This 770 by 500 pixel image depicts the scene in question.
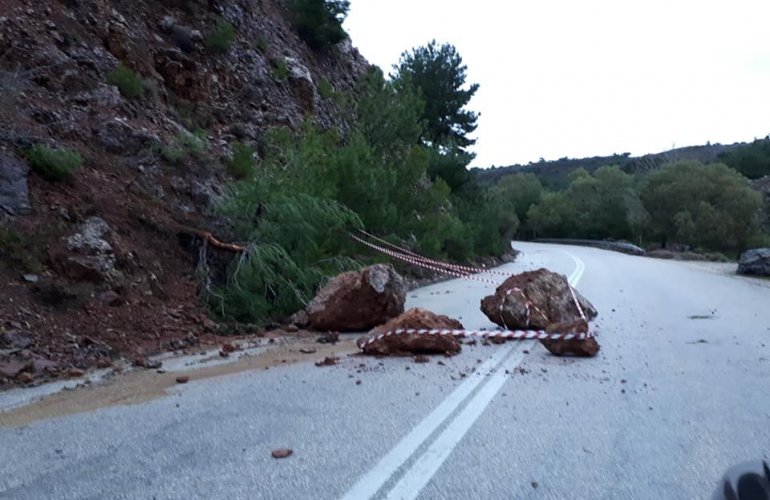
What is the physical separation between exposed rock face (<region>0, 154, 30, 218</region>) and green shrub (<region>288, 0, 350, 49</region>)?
1901cm

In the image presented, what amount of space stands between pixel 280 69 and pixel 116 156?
10696 mm

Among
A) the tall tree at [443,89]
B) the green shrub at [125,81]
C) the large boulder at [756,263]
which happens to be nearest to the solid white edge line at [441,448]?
the green shrub at [125,81]

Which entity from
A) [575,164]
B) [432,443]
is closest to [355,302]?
[432,443]

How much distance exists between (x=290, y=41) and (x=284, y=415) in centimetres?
2253

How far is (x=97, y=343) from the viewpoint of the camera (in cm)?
881

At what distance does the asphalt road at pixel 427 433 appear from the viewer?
464 cm

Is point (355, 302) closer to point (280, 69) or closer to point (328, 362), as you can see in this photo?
point (328, 362)

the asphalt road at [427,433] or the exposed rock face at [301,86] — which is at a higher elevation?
the exposed rock face at [301,86]

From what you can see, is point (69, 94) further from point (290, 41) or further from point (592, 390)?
point (290, 41)

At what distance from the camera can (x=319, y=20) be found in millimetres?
28531

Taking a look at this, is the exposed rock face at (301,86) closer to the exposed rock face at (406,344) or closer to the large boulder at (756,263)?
the exposed rock face at (406,344)

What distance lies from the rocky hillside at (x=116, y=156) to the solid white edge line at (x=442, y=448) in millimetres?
4183

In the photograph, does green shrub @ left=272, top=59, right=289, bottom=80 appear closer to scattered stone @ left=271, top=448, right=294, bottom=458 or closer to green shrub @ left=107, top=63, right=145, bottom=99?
green shrub @ left=107, top=63, right=145, bottom=99

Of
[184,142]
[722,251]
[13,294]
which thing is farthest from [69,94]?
[722,251]
